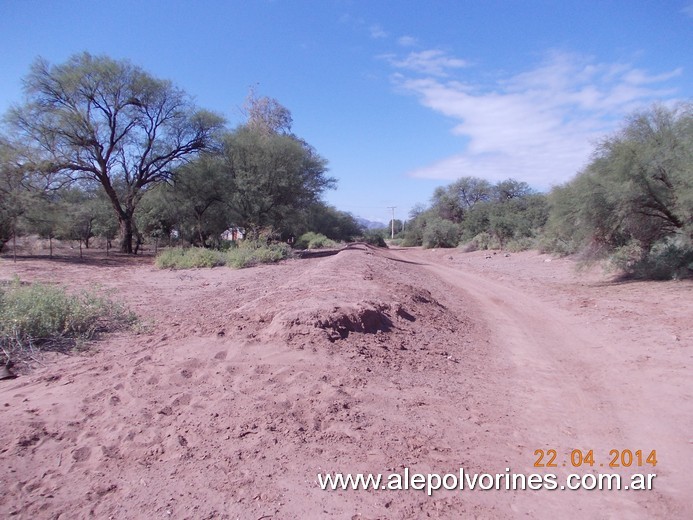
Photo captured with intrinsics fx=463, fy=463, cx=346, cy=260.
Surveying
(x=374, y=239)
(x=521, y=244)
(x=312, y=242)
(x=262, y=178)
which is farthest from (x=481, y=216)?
(x=262, y=178)

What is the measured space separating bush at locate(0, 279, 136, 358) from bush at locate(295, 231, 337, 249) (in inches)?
1302

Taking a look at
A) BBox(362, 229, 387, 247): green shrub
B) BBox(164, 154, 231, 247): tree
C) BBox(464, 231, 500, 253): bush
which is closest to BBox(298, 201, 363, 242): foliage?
BBox(362, 229, 387, 247): green shrub

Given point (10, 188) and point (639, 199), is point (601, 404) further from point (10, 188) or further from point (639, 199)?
point (10, 188)

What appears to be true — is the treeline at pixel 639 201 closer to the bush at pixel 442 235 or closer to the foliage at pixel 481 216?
the foliage at pixel 481 216

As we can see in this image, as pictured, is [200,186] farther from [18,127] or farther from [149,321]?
[149,321]

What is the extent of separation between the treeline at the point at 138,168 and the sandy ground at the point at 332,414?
68.8ft

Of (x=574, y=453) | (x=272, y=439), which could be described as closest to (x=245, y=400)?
(x=272, y=439)

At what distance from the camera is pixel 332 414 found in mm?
4637

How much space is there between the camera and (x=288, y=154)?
30203mm

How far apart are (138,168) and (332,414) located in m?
30.7

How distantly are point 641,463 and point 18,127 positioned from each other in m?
31.1

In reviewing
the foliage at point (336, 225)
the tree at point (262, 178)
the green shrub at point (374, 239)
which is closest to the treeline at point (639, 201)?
the tree at point (262, 178)

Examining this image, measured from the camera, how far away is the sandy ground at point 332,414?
3.45m

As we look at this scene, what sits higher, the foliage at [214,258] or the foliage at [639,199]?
the foliage at [639,199]
